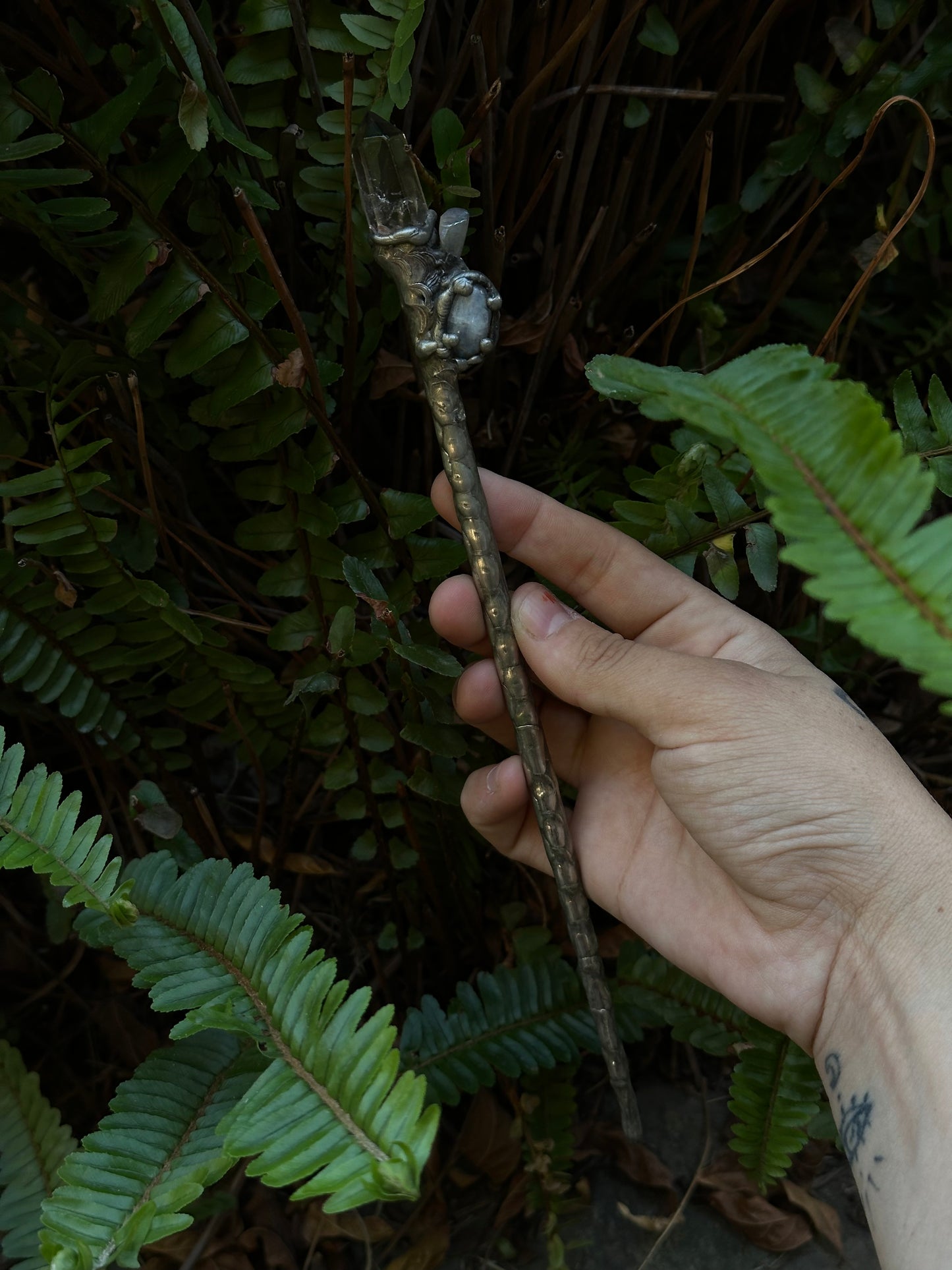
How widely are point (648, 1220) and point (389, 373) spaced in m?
1.18

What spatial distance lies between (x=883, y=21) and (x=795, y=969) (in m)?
1.03

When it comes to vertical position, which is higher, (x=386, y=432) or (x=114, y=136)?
(x=114, y=136)

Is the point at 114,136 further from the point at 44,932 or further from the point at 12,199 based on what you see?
the point at 44,932

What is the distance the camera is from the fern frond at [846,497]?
0.53 meters

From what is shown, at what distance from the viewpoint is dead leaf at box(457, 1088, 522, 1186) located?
1.30m

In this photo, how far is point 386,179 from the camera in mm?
875

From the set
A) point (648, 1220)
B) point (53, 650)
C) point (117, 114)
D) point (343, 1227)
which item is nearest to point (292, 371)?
point (117, 114)

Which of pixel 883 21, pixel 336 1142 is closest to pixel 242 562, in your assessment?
pixel 336 1142

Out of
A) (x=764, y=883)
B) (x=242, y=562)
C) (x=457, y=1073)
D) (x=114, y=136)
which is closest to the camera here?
(x=114, y=136)

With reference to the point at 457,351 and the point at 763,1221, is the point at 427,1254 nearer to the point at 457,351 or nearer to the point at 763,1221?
the point at 763,1221

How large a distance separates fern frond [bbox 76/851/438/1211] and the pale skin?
372 millimetres

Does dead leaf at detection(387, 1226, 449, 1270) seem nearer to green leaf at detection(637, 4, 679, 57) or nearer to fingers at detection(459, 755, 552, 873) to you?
fingers at detection(459, 755, 552, 873)

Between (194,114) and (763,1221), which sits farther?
(763,1221)

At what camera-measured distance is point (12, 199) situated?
0.87 meters
